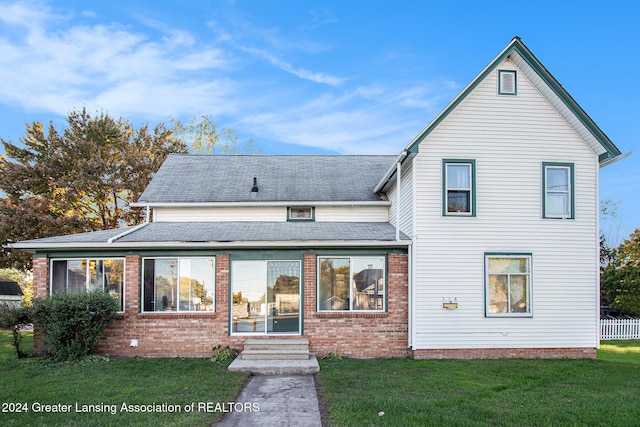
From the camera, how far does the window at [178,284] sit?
13.8m

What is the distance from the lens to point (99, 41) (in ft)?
62.9

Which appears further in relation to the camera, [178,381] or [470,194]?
[470,194]

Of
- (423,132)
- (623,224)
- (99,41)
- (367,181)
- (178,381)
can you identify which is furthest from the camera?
(623,224)

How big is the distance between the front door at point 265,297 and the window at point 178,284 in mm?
714

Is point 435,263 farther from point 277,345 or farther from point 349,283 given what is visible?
point 277,345

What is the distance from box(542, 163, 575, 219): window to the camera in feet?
45.1

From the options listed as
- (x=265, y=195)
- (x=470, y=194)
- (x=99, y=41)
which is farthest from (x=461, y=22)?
(x=99, y=41)

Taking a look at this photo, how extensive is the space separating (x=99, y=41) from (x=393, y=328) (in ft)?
49.4

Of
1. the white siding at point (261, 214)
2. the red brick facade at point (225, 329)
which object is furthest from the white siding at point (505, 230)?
the white siding at point (261, 214)

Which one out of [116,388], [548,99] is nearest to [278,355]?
[116,388]

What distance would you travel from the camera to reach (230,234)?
14.3m

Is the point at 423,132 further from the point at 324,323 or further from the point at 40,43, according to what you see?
the point at 40,43

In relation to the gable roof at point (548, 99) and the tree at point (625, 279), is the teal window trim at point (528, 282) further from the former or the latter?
the tree at point (625, 279)

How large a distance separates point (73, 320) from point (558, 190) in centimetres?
1297
